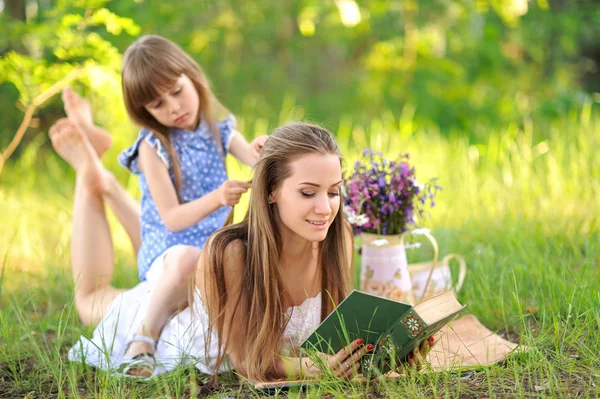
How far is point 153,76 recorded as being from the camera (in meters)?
2.77

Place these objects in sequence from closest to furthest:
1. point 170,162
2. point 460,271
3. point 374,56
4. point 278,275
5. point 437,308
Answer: point 437,308 < point 278,275 < point 170,162 < point 460,271 < point 374,56

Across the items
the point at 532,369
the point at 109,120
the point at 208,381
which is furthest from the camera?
the point at 109,120

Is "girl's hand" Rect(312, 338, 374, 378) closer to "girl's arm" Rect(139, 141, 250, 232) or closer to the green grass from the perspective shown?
the green grass

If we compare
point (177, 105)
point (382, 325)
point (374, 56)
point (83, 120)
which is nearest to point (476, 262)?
point (382, 325)

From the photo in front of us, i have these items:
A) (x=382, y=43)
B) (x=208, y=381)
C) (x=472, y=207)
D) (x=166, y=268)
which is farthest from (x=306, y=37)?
(x=208, y=381)

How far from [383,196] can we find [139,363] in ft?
3.70

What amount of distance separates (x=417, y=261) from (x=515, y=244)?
48 cm

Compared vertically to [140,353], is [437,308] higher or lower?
higher

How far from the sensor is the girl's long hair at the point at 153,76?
2.78 metres

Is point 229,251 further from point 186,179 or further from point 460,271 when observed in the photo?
point 460,271

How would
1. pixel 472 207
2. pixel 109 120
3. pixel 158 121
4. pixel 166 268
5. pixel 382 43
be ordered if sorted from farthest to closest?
pixel 382 43 < pixel 109 120 < pixel 472 207 < pixel 158 121 < pixel 166 268

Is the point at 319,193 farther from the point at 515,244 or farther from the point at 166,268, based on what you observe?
the point at 515,244

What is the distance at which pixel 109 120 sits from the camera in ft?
17.3

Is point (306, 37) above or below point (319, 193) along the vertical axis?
above
